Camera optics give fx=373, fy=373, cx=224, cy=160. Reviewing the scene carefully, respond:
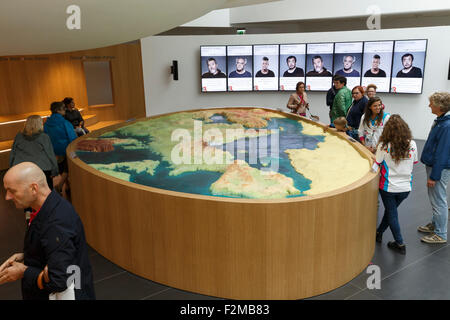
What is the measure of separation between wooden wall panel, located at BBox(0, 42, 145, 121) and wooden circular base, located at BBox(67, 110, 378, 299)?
6664 mm

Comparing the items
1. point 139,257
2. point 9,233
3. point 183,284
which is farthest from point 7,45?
point 183,284

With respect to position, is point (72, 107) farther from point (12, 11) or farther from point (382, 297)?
point (382, 297)

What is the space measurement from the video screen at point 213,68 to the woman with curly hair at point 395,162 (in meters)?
7.49

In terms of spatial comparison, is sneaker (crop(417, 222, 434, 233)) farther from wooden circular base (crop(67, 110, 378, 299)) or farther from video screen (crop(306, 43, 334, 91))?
video screen (crop(306, 43, 334, 91))

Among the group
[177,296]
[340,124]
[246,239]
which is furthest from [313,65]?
[177,296]

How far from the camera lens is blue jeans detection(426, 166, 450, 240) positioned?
160 inches

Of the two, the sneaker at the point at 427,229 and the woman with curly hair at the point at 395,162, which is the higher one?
the woman with curly hair at the point at 395,162

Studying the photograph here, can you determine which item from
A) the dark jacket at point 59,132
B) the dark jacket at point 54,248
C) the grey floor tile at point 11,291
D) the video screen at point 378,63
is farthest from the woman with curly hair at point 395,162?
the video screen at point 378,63

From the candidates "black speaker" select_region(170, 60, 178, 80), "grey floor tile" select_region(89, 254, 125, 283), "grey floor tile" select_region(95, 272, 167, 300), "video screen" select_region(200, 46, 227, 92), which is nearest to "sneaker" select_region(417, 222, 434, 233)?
"grey floor tile" select_region(95, 272, 167, 300)

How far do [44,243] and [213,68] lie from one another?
9.36 metres

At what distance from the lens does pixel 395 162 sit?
3734mm

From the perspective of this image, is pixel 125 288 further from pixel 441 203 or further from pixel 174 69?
pixel 174 69

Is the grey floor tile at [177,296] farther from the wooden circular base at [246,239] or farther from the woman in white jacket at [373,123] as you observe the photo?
the woman in white jacket at [373,123]

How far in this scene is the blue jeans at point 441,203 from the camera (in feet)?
13.3
